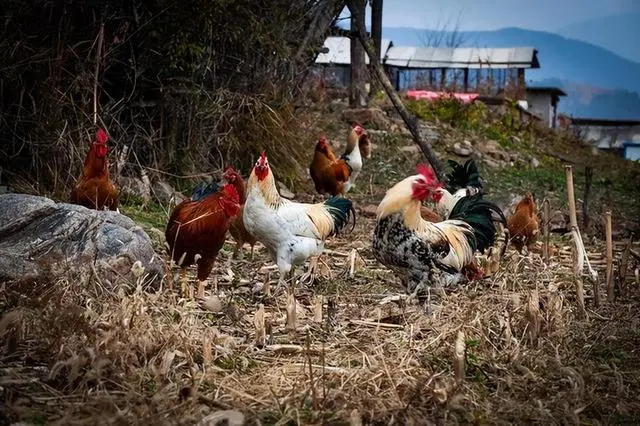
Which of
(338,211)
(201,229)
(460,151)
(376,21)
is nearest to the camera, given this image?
(201,229)

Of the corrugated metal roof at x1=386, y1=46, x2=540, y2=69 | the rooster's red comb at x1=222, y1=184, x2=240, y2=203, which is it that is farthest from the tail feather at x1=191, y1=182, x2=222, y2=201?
the corrugated metal roof at x1=386, y1=46, x2=540, y2=69

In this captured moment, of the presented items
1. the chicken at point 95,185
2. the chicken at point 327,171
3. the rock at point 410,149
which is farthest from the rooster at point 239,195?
the rock at point 410,149

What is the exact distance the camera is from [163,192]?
28.5 feet

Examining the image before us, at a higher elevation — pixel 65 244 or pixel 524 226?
pixel 65 244

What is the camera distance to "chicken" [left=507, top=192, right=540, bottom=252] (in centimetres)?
706

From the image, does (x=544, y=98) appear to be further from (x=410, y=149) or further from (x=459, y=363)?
(x=459, y=363)

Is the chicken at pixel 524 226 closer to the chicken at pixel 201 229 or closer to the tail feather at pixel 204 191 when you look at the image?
the tail feather at pixel 204 191

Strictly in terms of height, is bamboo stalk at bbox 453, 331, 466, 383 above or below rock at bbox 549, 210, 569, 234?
above

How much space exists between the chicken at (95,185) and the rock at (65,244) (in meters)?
1.20

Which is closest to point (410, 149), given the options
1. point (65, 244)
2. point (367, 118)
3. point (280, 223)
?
point (367, 118)

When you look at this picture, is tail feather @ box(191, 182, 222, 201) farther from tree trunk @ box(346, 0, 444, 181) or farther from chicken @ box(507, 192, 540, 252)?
tree trunk @ box(346, 0, 444, 181)

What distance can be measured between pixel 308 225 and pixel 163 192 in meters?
3.27

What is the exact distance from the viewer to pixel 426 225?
5.30 m

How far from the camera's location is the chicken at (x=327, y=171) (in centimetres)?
992
